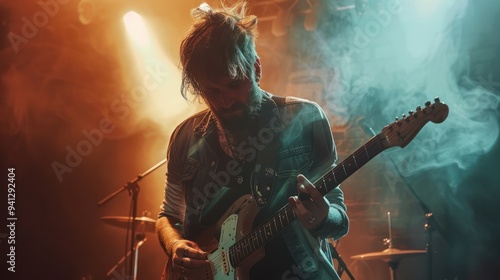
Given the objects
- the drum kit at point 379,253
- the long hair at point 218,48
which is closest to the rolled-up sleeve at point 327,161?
the long hair at point 218,48

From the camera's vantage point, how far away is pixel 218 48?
8.09 ft

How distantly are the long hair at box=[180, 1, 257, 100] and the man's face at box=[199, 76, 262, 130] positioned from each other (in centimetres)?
4

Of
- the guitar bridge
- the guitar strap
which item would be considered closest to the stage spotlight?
the guitar strap

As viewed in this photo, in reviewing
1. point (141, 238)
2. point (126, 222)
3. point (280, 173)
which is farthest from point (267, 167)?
point (126, 222)

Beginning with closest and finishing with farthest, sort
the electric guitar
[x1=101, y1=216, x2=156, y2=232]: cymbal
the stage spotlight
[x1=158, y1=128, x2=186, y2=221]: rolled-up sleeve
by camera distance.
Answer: the electric guitar < [x1=158, y1=128, x2=186, y2=221]: rolled-up sleeve < [x1=101, y1=216, x2=156, y2=232]: cymbal < the stage spotlight

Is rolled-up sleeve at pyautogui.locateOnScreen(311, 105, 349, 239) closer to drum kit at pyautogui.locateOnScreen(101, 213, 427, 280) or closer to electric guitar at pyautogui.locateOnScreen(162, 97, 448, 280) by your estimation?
electric guitar at pyautogui.locateOnScreen(162, 97, 448, 280)

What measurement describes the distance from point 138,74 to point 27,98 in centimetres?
136

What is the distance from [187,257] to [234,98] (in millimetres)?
822

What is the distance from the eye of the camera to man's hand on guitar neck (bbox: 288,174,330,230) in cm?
186

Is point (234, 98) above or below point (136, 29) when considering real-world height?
below

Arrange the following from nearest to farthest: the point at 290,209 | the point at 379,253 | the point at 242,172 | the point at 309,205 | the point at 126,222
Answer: the point at 309,205
the point at 290,209
the point at 242,172
the point at 379,253
the point at 126,222

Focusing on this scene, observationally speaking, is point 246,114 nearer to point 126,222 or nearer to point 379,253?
point 379,253

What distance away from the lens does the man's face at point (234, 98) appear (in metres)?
2.45

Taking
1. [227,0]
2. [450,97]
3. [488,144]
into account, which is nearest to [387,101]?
[450,97]
